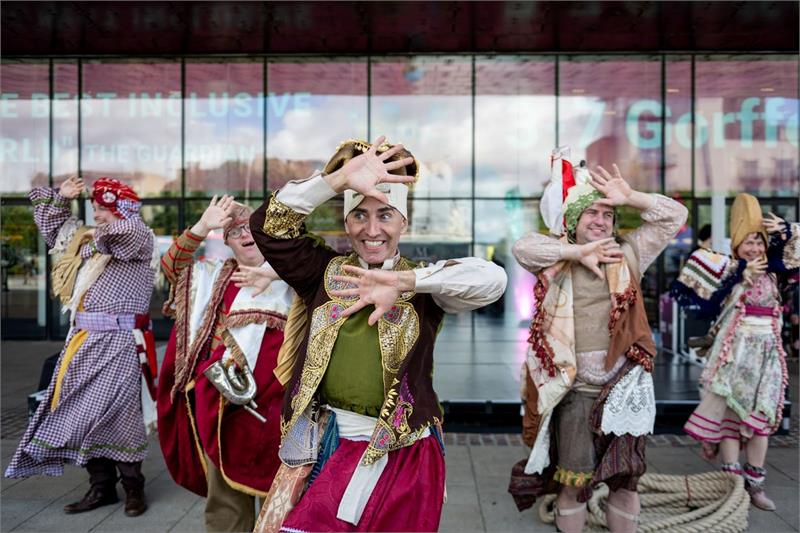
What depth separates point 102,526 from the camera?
418cm

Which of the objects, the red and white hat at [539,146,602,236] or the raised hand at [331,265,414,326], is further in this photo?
the red and white hat at [539,146,602,236]

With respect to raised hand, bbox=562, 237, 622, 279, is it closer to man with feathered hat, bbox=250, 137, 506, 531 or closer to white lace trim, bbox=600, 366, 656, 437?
white lace trim, bbox=600, 366, 656, 437

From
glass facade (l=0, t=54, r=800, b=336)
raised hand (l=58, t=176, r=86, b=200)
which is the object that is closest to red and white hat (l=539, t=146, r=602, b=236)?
raised hand (l=58, t=176, r=86, b=200)

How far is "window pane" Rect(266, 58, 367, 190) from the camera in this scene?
12562 mm

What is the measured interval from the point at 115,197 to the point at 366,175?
2.59 m

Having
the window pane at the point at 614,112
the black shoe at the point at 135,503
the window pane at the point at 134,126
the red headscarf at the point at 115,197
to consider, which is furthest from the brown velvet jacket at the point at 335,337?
the window pane at the point at 134,126

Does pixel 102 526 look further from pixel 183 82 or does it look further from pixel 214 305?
pixel 183 82

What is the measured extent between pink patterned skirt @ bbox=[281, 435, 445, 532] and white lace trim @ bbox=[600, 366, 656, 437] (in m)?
1.53

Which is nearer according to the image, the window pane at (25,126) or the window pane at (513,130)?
the window pane at (513,130)

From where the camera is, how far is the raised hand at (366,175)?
225cm

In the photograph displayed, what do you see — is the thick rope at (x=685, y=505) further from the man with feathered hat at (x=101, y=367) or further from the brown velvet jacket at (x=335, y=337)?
the man with feathered hat at (x=101, y=367)

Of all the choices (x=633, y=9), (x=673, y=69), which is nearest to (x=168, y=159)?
(x=633, y=9)

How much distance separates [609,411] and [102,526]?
2.93 metres

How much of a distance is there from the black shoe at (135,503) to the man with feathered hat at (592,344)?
2.35 m
